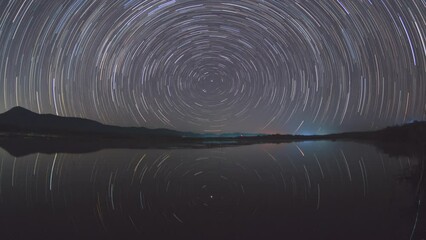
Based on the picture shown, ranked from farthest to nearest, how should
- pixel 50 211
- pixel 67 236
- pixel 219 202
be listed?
pixel 219 202 → pixel 50 211 → pixel 67 236

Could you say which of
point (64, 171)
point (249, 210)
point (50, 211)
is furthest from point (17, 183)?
point (249, 210)

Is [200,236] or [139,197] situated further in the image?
[139,197]

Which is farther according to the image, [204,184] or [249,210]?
[204,184]

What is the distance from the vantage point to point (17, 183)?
11.1m

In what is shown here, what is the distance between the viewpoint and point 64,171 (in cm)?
1438

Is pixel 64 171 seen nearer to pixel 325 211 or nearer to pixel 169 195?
pixel 169 195

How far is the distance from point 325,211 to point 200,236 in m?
2.73

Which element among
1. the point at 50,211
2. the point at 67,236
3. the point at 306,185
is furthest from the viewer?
the point at 306,185

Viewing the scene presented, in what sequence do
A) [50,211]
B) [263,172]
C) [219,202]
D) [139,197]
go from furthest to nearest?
[263,172] → [139,197] → [219,202] → [50,211]

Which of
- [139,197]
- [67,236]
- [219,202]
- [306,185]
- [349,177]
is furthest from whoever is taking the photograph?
[349,177]

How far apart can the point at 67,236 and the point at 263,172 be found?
891cm

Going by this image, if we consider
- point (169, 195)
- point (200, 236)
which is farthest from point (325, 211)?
point (169, 195)

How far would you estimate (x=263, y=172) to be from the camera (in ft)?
45.4

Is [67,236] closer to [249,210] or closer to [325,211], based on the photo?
[249,210]
